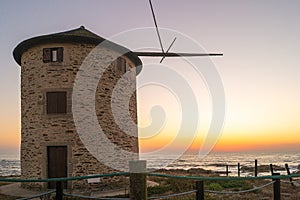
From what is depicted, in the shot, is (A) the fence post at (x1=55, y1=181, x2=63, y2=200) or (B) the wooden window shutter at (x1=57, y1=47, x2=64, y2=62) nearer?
(A) the fence post at (x1=55, y1=181, x2=63, y2=200)

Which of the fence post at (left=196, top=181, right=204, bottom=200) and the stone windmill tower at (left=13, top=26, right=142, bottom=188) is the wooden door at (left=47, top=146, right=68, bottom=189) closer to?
the stone windmill tower at (left=13, top=26, right=142, bottom=188)

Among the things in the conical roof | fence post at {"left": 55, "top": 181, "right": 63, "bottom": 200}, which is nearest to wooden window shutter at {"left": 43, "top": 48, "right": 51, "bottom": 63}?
the conical roof

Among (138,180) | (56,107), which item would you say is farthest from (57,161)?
(138,180)

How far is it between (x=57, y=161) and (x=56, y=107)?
247 centimetres

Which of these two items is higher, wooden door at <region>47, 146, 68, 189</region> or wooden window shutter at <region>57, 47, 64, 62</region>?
wooden window shutter at <region>57, 47, 64, 62</region>

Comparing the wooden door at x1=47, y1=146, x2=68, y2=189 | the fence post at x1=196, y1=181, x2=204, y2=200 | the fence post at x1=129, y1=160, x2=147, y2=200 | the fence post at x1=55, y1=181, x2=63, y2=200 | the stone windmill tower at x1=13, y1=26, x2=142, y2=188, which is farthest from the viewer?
the wooden door at x1=47, y1=146, x2=68, y2=189

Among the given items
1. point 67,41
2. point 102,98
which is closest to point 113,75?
point 102,98

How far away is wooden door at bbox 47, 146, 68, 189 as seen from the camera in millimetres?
15328

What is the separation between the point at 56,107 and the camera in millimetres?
15328

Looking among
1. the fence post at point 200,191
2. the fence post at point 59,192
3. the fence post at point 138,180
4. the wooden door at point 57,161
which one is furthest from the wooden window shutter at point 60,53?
the fence post at point 138,180

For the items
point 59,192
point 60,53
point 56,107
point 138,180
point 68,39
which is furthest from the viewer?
point 60,53

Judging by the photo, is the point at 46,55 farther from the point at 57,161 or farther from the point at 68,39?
the point at 57,161

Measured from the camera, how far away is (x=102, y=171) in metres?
15.7

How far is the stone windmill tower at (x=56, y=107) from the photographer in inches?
598
